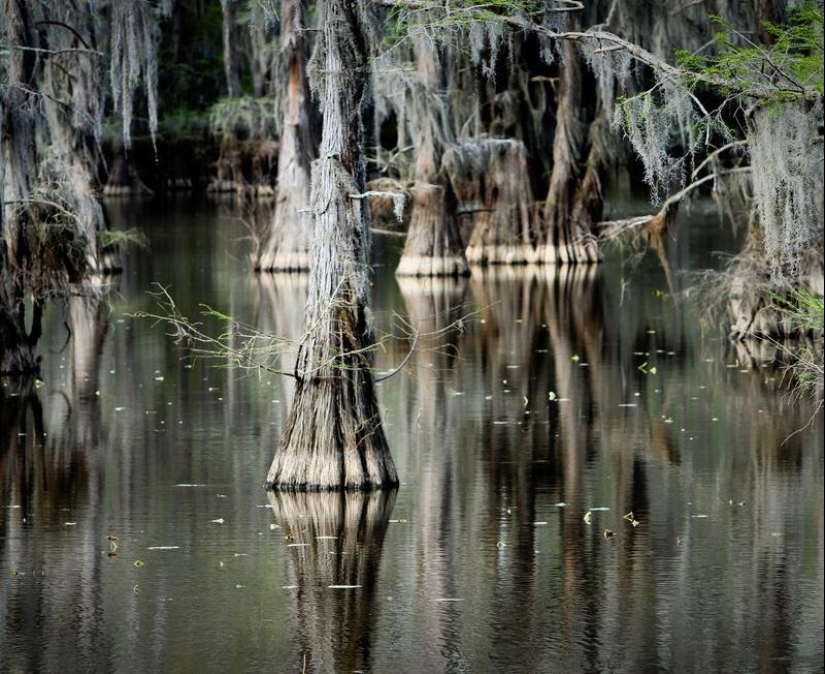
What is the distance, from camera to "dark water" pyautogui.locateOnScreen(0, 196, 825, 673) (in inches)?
344

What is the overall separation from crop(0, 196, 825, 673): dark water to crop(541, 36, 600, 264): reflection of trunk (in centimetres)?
998

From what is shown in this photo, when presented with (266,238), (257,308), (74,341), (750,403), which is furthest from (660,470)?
(266,238)

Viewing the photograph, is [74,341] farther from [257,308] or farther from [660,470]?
[660,470]

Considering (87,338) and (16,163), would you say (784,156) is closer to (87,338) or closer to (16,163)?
(16,163)

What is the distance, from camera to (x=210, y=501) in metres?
12.2

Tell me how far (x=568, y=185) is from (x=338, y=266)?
1940cm

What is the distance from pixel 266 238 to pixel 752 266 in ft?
60.2

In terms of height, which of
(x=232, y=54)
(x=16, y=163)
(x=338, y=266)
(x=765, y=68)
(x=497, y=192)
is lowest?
(x=338, y=266)

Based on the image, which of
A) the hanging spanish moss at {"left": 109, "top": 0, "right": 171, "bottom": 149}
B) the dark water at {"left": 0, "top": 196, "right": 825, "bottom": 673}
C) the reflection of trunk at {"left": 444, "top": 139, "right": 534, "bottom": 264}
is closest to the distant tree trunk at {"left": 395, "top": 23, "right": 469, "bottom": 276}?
the reflection of trunk at {"left": 444, "top": 139, "right": 534, "bottom": 264}

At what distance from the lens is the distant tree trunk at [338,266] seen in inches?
456

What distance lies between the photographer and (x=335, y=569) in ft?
33.9

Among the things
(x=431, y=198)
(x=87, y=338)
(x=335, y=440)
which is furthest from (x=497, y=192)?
(x=335, y=440)

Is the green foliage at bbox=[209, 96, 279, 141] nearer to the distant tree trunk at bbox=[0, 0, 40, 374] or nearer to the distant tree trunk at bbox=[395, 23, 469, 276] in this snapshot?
the distant tree trunk at bbox=[395, 23, 469, 276]

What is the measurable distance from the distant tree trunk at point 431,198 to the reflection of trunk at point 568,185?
212cm
